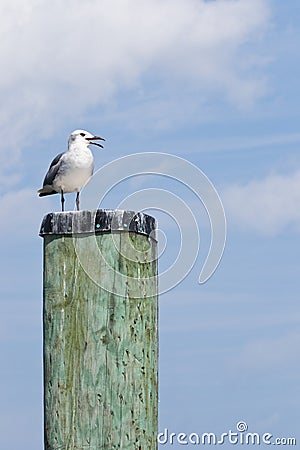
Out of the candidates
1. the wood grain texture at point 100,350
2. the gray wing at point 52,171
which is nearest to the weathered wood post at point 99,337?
the wood grain texture at point 100,350

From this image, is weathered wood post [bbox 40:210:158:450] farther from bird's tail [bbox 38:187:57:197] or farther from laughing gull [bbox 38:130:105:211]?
bird's tail [bbox 38:187:57:197]

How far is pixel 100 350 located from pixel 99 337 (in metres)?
0.07

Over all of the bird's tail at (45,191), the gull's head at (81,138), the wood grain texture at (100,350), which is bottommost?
the wood grain texture at (100,350)

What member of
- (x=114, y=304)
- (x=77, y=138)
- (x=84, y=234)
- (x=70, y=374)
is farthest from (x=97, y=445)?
(x=77, y=138)

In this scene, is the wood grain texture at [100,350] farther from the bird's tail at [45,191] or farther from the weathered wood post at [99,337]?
the bird's tail at [45,191]

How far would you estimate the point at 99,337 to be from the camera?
4215mm

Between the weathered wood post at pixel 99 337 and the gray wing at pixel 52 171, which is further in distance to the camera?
the gray wing at pixel 52 171

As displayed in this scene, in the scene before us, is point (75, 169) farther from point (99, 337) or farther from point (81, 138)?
point (99, 337)

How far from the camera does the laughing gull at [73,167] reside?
26.2ft

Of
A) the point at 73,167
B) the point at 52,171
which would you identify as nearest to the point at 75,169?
the point at 73,167

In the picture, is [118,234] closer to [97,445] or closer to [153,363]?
[153,363]

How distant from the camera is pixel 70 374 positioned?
424 centimetres

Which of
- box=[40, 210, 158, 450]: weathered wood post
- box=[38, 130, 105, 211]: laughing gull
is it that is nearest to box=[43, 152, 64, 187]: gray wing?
box=[38, 130, 105, 211]: laughing gull

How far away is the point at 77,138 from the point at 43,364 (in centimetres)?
414
